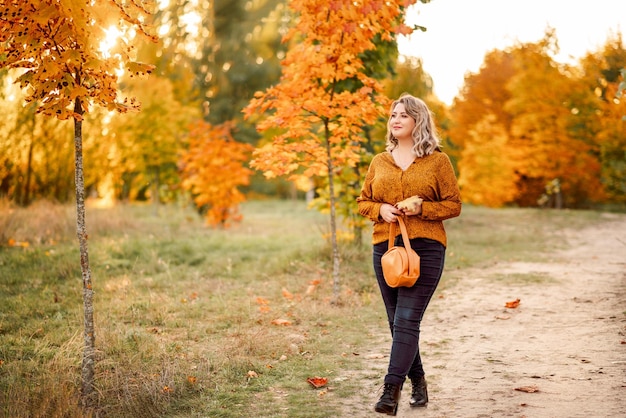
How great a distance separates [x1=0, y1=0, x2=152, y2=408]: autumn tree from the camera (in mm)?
3891

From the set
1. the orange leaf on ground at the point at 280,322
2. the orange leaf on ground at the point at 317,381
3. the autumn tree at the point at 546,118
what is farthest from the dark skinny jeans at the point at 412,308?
the autumn tree at the point at 546,118

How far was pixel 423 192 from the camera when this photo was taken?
3910 mm

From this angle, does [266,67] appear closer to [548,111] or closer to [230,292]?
[548,111]

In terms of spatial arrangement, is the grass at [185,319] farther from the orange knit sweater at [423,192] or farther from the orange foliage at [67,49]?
the orange foliage at [67,49]

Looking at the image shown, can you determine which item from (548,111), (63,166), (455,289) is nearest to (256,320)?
(455,289)

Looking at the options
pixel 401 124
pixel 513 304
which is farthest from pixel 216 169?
pixel 401 124

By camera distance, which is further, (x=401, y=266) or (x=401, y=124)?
(x=401, y=124)

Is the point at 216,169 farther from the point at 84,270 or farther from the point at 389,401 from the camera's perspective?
the point at 389,401

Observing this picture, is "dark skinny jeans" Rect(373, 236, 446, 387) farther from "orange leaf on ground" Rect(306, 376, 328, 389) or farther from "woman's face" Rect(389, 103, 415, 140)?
"orange leaf on ground" Rect(306, 376, 328, 389)

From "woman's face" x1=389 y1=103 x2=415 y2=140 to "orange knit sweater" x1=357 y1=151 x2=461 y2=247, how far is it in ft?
0.62

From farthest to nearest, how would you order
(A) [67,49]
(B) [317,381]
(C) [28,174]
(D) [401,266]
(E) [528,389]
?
(C) [28,174], (B) [317,381], (E) [528,389], (A) [67,49], (D) [401,266]

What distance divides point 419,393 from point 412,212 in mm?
1348

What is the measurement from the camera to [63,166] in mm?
14914

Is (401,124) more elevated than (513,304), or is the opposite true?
(401,124)
